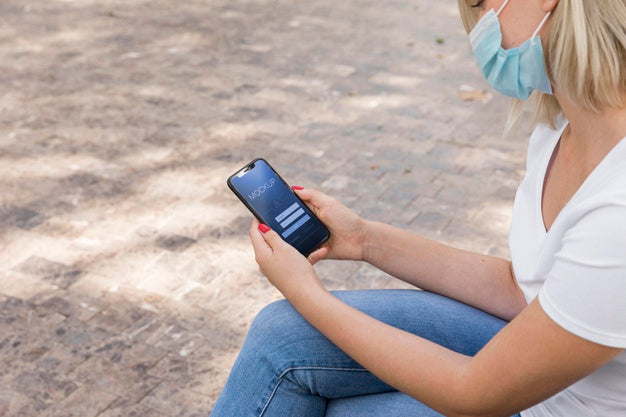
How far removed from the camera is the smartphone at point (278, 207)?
2.05 m

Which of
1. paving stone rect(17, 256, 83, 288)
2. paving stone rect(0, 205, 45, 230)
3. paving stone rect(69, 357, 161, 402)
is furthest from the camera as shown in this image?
paving stone rect(0, 205, 45, 230)

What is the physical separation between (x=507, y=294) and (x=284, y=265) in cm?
55

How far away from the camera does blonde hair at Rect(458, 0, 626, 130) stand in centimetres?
145

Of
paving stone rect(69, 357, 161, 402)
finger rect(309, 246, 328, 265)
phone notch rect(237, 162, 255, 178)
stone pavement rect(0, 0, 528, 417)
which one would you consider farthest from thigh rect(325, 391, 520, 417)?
paving stone rect(69, 357, 161, 402)

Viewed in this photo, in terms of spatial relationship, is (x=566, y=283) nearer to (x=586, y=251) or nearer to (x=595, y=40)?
(x=586, y=251)

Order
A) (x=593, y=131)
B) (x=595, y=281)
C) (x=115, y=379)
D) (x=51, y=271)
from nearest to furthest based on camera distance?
(x=595, y=281), (x=593, y=131), (x=115, y=379), (x=51, y=271)

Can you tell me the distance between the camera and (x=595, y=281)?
135 centimetres

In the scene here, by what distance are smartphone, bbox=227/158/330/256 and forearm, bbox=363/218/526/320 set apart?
0.47 feet

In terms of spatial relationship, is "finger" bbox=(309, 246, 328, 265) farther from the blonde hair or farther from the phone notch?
the blonde hair

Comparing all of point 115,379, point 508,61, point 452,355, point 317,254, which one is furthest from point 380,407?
point 115,379

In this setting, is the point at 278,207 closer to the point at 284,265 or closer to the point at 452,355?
the point at 284,265

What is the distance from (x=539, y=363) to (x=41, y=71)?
185 inches

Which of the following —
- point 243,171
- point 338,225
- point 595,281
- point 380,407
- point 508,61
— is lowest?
point 380,407

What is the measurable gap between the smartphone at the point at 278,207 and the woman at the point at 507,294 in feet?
0.12
